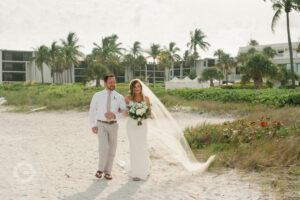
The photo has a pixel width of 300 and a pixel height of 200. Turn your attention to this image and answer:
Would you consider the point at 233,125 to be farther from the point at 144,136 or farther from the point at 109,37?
the point at 109,37

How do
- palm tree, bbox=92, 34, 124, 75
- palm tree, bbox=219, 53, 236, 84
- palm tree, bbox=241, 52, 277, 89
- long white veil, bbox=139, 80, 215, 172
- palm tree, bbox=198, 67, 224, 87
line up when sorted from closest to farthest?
long white veil, bbox=139, 80, 215, 172 < palm tree, bbox=241, 52, 277, 89 < palm tree, bbox=198, 67, 224, 87 < palm tree, bbox=92, 34, 124, 75 < palm tree, bbox=219, 53, 236, 84

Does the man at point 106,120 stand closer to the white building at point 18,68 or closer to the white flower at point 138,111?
the white flower at point 138,111

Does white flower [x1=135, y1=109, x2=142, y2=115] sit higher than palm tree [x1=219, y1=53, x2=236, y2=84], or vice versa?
palm tree [x1=219, y1=53, x2=236, y2=84]

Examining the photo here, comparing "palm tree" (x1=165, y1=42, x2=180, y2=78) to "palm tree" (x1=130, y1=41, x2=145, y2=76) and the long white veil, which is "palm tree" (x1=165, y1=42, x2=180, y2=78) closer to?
"palm tree" (x1=130, y1=41, x2=145, y2=76)

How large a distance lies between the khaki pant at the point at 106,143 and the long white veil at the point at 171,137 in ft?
3.72

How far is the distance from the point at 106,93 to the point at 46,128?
891 centimetres

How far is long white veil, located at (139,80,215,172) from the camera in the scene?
622 cm

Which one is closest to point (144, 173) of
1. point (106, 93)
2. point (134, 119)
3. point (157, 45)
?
point (134, 119)

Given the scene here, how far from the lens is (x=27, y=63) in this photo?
79.1m

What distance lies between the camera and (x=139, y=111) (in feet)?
17.2

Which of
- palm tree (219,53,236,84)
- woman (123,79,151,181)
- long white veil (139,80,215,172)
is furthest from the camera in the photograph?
palm tree (219,53,236,84)

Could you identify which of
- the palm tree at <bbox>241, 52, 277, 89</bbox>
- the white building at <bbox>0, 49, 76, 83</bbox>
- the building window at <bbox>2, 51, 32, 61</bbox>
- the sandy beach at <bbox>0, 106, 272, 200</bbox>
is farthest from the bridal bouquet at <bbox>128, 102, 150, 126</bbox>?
the building window at <bbox>2, 51, 32, 61</bbox>

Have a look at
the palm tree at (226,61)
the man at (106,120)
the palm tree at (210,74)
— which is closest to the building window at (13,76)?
the palm tree at (226,61)

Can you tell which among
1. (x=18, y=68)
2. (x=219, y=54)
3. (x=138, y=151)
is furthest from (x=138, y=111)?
(x=18, y=68)
